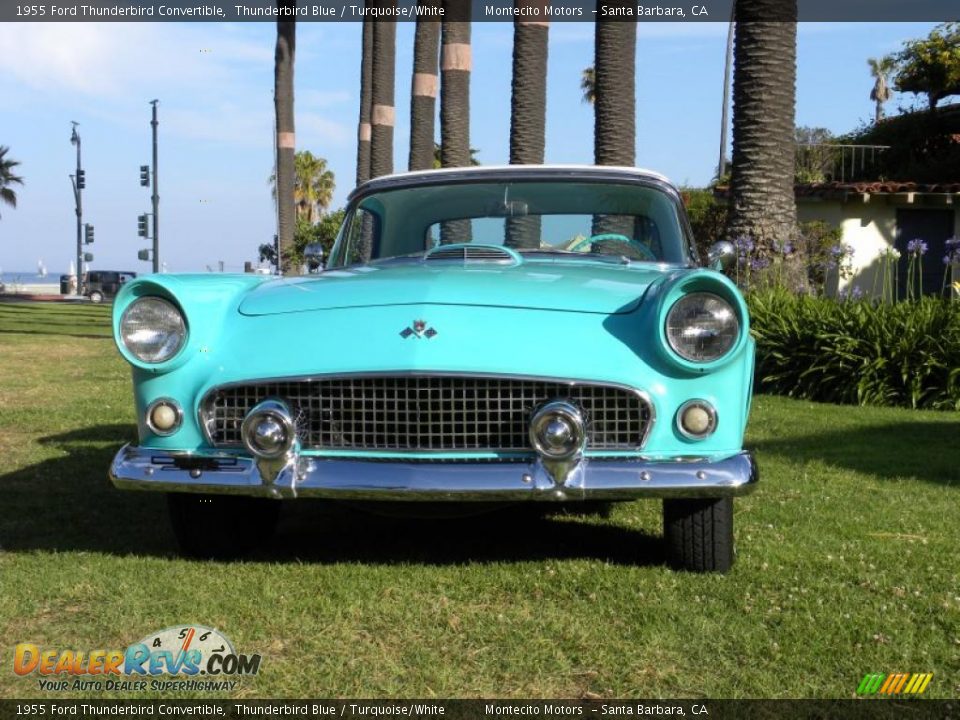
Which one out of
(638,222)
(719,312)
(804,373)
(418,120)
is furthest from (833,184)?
(719,312)

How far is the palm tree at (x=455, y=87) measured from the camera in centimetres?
1483

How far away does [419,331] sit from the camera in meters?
3.64

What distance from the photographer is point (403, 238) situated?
529 cm

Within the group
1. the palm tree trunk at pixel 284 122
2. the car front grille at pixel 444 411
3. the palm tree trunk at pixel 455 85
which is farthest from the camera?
the palm tree trunk at pixel 284 122

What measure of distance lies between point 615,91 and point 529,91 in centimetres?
133

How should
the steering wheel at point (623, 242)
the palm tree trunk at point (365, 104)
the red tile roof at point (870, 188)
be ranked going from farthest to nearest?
the palm tree trunk at point (365, 104), the red tile roof at point (870, 188), the steering wheel at point (623, 242)

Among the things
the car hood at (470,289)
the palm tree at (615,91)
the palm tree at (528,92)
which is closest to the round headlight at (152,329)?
the car hood at (470,289)

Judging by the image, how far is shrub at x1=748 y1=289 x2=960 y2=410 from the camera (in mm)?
8977

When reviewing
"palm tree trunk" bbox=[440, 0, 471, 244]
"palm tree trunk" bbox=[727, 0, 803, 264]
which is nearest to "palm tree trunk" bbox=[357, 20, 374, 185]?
"palm tree trunk" bbox=[440, 0, 471, 244]

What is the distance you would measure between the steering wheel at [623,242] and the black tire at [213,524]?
1762 millimetres

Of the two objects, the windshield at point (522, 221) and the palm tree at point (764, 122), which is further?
the palm tree at point (764, 122)

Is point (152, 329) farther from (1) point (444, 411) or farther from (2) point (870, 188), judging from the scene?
(2) point (870, 188)

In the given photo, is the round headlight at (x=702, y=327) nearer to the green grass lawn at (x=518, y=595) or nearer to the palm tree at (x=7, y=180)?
the green grass lawn at (x=518, y=595)

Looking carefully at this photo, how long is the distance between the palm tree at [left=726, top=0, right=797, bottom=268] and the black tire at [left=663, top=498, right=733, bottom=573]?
7.33 m
